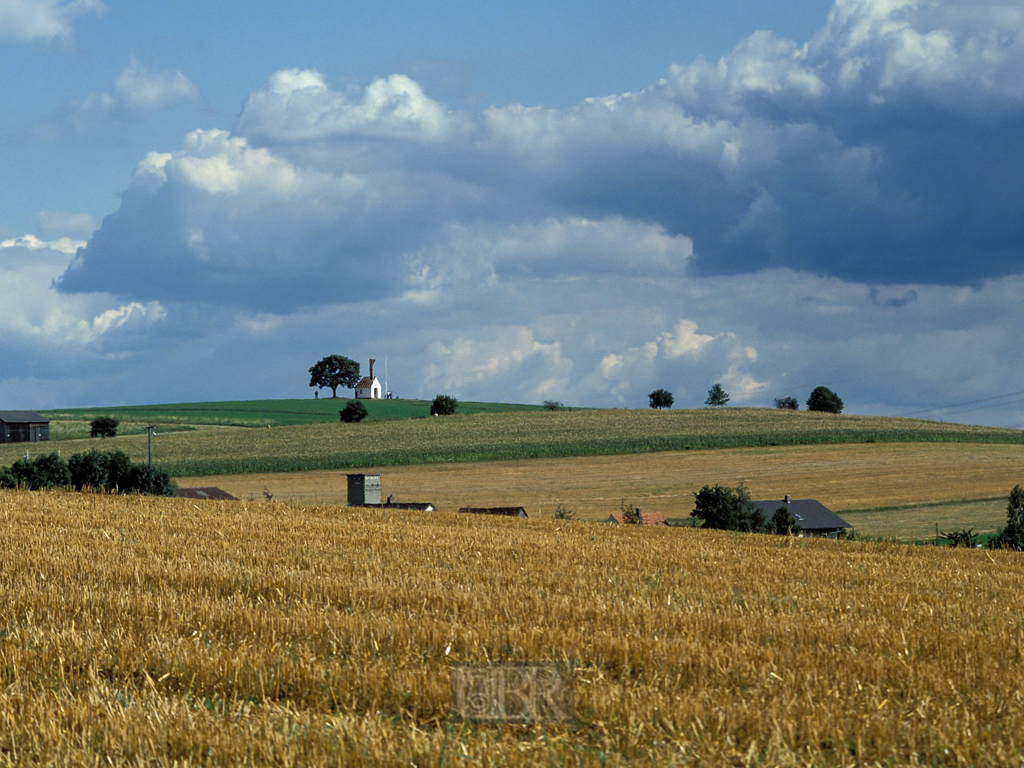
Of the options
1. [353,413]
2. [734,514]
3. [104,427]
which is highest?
[353,413]

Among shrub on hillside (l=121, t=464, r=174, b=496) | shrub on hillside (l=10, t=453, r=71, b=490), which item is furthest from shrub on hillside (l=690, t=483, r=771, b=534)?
shrub on hillside (l=10, t=453, r=71, b=490)

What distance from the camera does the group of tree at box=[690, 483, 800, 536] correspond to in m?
55.9

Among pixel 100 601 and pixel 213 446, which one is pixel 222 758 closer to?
pixel 100 601

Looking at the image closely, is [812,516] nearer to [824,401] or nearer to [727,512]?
[727,512]

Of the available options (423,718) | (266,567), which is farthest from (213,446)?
(423,718)

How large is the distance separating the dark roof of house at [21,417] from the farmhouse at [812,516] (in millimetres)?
99234

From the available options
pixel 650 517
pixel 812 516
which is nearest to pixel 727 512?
A: pixel 650 517

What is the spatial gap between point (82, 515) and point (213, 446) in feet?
277

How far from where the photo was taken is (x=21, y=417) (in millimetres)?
127938

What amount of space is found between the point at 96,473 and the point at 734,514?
34.5m

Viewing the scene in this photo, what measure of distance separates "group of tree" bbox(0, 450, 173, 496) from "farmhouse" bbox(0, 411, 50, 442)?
82.2 meters

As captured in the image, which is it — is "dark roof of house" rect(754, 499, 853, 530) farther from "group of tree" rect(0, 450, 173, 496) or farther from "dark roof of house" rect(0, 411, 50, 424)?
"dark roof of house" rect(0, 411, 50, 424)

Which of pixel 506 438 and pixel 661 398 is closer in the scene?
pixel 506 438

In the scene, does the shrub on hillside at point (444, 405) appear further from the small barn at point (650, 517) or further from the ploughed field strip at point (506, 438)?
the small barn at point (650, 517)
